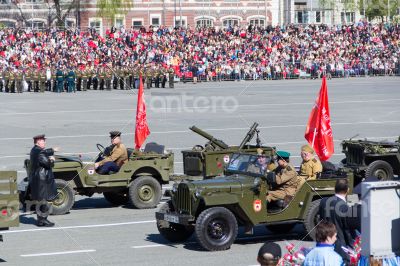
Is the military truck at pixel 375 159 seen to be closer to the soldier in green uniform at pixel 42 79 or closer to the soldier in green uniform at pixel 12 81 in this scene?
the soldier in green uniform at pixel 12 81

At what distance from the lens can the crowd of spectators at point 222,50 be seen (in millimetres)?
60562

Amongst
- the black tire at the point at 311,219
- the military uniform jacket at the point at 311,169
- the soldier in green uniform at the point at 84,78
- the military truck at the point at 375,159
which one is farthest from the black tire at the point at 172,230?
the soldier in green uniform at the point at 84,78

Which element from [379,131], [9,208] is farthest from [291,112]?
[9,208]

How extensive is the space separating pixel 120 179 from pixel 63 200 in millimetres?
1197

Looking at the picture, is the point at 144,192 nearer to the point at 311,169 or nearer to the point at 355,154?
the point at 311,169

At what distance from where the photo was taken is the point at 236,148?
21.0 meters

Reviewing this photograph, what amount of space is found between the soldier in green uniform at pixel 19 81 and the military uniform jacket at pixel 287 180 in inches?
1583

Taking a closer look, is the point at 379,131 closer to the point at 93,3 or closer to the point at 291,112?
the point at 291,112

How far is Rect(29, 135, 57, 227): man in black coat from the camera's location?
17.6 metres

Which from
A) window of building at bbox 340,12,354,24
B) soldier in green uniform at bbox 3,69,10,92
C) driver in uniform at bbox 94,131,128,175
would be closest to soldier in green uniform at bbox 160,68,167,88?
soldier in green uniform at bbox 3,69,10,92

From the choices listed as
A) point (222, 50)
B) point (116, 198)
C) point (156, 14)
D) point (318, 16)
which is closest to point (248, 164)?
point (116, 198)

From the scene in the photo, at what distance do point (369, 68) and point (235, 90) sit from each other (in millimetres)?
17941

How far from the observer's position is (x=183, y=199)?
15414 millimetres

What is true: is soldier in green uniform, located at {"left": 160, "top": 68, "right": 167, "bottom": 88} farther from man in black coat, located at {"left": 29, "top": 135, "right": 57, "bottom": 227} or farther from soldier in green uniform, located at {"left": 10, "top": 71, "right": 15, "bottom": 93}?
man in black coat, located at {"left": 29, "top": 135, "right": 57, "bottom": 227}
